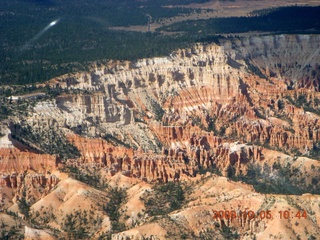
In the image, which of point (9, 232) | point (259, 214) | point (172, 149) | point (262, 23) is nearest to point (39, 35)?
point (262, 23)

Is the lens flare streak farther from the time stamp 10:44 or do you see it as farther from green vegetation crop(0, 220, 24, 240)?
the time stamp 10:44

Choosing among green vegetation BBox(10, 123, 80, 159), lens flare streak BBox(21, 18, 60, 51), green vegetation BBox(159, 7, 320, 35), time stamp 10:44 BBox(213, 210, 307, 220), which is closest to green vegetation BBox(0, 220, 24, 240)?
green vegetation BBox(10, 123, 80, 159)

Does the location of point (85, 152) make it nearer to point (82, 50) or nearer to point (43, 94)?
point (43, 94)

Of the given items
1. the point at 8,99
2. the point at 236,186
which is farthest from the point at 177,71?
the point at 236,186

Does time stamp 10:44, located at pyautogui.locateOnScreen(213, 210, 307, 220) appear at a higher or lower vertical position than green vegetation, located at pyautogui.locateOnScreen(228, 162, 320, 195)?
higher

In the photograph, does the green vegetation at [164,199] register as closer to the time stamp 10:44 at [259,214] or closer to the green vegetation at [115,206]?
the green vegetation at [115,206]

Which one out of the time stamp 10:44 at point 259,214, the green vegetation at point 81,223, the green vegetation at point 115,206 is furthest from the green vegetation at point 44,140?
the time stamp 10:44 at point 259,214
